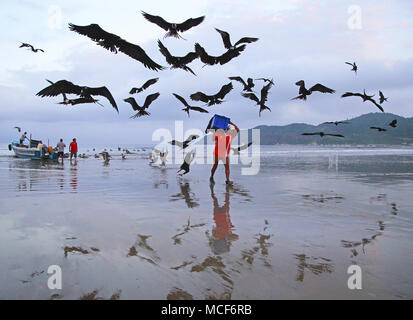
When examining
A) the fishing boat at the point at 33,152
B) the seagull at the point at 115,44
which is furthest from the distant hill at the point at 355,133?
the seagull at the point at 115,44

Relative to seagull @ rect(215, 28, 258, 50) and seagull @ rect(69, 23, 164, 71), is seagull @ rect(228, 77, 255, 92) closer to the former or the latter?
seagull @ rect(215, 28, 258, 50)

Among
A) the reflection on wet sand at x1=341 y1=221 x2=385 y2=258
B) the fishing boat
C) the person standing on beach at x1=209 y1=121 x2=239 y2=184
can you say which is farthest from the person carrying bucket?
the fishing boat

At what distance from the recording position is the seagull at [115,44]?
6.60 metres

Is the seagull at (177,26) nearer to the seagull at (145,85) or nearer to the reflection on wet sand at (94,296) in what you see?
the seagull at (145,85)

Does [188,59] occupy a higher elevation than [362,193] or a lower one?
higher

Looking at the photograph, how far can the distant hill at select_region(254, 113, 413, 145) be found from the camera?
90500mm

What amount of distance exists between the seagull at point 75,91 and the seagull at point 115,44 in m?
0.98

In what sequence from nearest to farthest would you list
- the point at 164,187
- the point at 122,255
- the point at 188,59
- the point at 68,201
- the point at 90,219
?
the point at 122,255
the point at 90,219
the point at 68,201
the point at 188,59
the point at 164,187

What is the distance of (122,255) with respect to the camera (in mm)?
3732

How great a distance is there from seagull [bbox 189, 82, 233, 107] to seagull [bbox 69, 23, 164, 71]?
3564 millimetres
